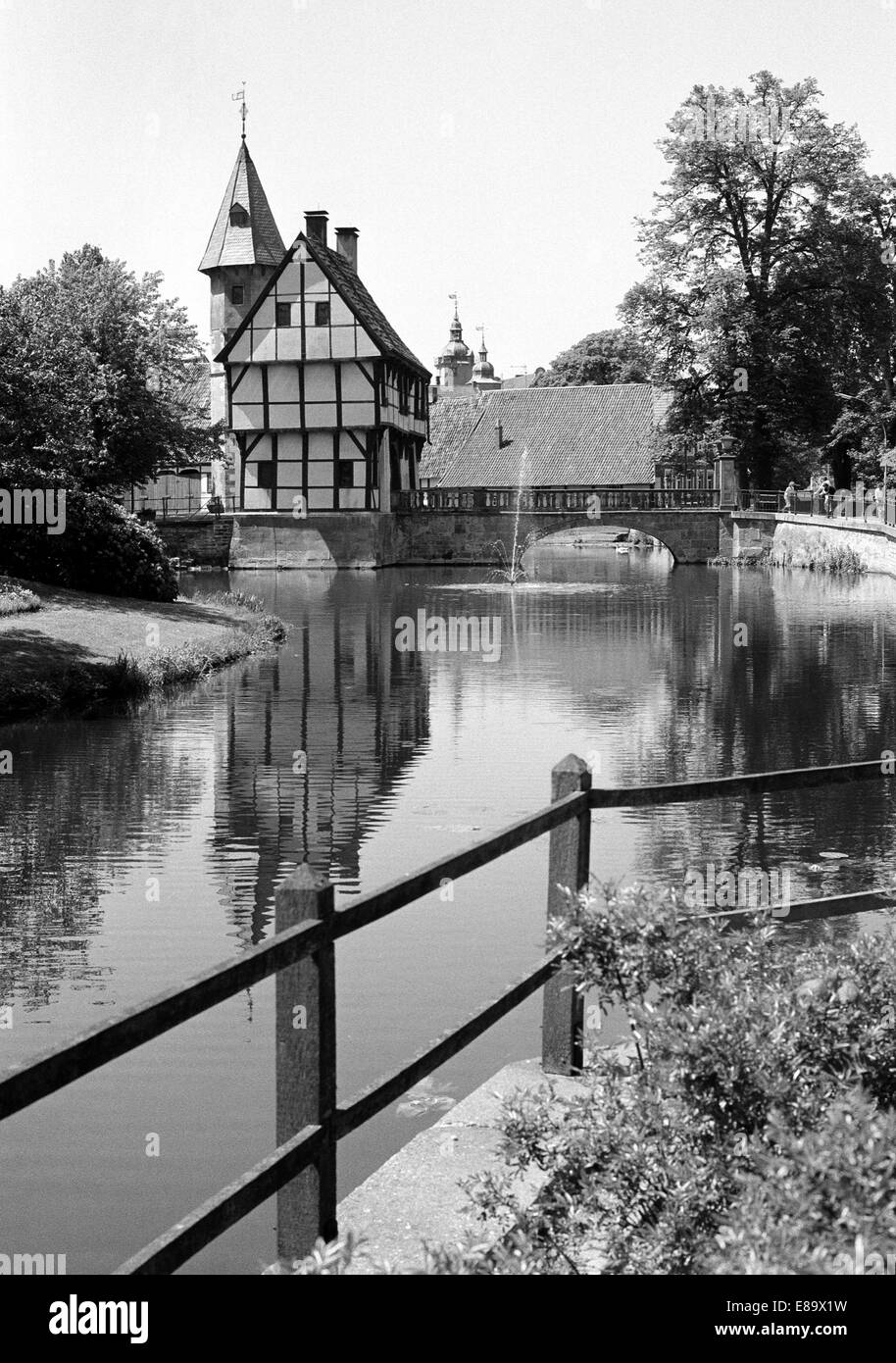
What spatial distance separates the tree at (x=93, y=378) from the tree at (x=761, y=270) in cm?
1731

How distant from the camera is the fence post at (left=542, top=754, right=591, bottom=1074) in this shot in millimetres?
5688

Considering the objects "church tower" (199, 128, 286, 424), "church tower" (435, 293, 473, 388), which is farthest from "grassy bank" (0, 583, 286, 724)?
"church tower" (435, 293, 473, 388)

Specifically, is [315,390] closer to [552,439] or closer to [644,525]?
[644,525]

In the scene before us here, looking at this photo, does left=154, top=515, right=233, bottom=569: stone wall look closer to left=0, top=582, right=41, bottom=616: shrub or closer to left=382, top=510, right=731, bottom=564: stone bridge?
left=382, top=510, right=731, bottom=564: stone bridge

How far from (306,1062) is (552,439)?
223ft

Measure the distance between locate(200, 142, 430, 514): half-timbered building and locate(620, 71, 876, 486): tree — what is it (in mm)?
9733

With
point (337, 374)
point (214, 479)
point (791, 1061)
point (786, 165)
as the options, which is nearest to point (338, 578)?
point (337, 374)

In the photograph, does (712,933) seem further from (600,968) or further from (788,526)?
(788,526)

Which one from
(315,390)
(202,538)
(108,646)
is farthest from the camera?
(202,538)

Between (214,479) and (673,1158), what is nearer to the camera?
(673,1158)

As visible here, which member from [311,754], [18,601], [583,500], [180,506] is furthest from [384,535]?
[311,754]

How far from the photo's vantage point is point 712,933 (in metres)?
4.14

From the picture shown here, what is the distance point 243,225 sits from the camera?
2586 inches
